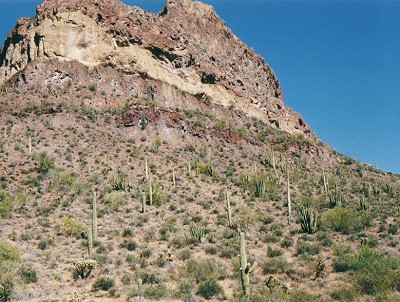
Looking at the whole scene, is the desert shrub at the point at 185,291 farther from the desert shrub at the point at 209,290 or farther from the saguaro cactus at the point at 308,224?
the saguaro cactus at the point at 308,224

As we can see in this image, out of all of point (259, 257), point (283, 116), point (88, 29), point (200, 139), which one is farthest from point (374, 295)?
point (283, 116)

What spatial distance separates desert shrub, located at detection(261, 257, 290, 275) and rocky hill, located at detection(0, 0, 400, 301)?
8 cm

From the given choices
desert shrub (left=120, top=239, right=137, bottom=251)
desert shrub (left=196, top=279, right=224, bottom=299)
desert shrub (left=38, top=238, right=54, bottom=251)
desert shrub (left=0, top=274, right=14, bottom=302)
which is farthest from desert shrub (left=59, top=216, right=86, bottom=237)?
desert shrub (left=196, top=279, right=224, bottom=299)

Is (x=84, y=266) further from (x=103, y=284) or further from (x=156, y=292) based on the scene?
(x=156, y=292)

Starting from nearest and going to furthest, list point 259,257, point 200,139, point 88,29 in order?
point 259,257 → point 200,139 → point 88,29

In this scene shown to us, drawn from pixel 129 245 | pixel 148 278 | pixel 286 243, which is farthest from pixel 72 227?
pixel 286 243

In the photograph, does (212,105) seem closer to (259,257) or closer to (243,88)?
(243,88)

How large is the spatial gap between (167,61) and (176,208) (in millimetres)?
28392

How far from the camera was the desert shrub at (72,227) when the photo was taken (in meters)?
25.8

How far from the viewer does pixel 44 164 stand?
3472 centimetres

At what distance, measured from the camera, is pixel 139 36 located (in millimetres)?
53094

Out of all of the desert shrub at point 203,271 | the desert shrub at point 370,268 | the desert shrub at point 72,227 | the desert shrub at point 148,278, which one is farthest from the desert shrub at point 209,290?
the desert shrub at point 72,227

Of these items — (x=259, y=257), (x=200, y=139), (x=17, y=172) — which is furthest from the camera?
(x=200, y=139)

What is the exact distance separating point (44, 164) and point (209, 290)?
21.8 meters
